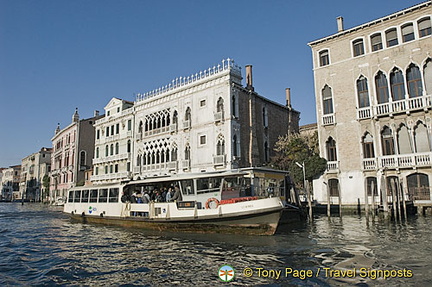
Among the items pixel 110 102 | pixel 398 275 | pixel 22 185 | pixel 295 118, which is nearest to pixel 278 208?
pixel 398 275

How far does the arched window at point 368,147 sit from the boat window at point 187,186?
13680 mm

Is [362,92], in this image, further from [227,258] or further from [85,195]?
[85,195]

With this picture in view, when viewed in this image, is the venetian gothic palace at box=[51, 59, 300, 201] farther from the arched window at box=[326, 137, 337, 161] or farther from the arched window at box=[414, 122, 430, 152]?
the arched window at box=[414, 122, 430, 152]

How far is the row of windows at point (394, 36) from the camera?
20734 mm

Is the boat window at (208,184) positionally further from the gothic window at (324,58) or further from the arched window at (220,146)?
the gothic window at (324,58)

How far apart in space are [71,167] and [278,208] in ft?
128

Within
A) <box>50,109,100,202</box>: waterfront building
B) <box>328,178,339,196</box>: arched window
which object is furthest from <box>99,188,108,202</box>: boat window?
<box>50,109,100,202</box>: waterfront building

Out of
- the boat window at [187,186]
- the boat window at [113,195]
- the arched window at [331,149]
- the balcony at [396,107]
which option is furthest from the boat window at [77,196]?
the balcony at [396,107]

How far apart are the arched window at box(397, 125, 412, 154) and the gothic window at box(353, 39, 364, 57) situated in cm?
616

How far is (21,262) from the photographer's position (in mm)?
10148

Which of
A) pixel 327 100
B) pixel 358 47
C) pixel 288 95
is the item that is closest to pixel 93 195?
pixel 327 100

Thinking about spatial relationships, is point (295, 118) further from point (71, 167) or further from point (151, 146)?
point (71, 167)

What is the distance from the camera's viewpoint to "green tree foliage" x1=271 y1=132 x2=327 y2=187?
2361 centimetres

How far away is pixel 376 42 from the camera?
22625 millimetres
